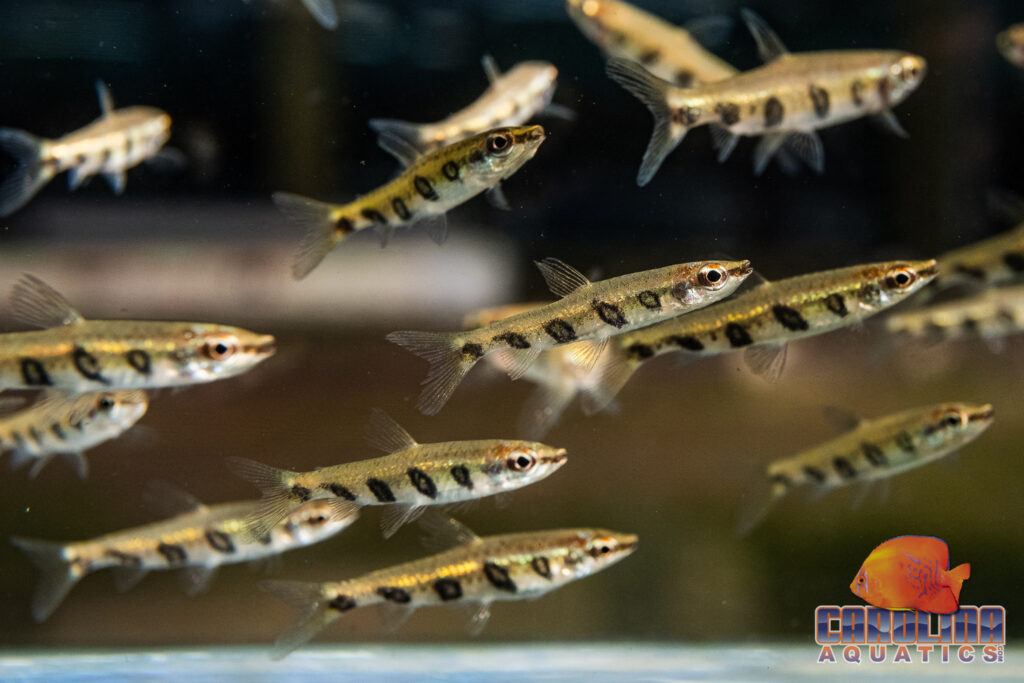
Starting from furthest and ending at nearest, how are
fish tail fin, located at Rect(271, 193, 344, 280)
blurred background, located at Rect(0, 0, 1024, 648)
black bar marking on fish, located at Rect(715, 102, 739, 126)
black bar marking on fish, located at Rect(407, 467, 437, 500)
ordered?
1. blurred background, located at Rect(0, 0, 1024, 648)
2. black bar marking on fish, located at Rect(715, 102, 739, 126)
3. fish tail fin, located at Rect(271, 193, 344, 280)
4. black bar marking on fish, located at Rect(407, 467, 437, 500)

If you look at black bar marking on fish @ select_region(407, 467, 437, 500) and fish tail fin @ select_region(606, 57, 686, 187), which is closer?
black bar marking on fish @ select_region(407, 467, 437, 500)

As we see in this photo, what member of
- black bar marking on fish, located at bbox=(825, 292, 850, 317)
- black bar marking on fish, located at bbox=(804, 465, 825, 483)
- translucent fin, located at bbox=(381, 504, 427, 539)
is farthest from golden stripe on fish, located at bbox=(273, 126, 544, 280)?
black bar marking on fish, located at bbox=(804, 465, 825, 483)

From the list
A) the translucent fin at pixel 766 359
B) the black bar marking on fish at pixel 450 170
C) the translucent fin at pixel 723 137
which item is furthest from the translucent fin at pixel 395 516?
the translucent fin at pixel 723 137

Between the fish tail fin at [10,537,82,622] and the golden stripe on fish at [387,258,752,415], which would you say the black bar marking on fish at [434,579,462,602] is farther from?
the fish tail fin at [10,537,82,622]

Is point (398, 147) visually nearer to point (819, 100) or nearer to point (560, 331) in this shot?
point (560, 331)

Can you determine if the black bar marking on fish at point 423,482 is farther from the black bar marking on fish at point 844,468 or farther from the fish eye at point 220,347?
the black bar marking on fish at point 844,468

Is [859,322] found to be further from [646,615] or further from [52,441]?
[52,441]
